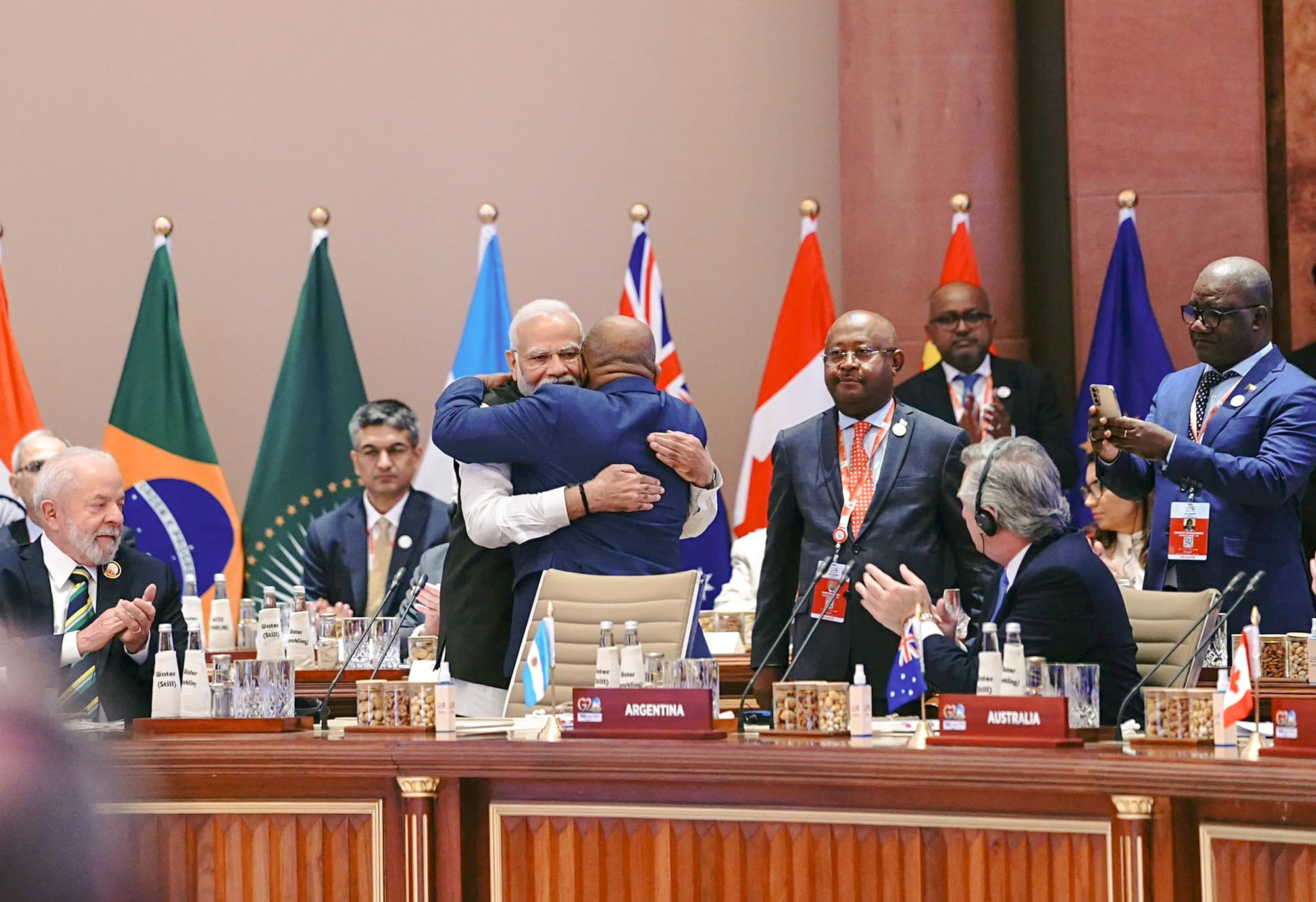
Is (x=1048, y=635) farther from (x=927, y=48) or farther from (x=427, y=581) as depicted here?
(x=927, y=48)

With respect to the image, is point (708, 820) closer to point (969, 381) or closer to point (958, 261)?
point (969, 381)

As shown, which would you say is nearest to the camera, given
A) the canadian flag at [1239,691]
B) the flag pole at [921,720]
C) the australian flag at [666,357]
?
the canadian flag at [1239,691]

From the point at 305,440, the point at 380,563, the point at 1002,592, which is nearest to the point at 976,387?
the point at 380,563

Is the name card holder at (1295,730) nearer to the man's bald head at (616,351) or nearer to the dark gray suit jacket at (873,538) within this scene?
the dark gray suit jacket at (873,538)

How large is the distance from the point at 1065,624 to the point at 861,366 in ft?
4.13

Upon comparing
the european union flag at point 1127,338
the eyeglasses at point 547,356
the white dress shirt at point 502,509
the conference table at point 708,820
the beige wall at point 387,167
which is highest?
the beige wall at point 387,167

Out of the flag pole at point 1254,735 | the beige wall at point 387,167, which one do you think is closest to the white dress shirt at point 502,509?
the flag pole at point 1254,735

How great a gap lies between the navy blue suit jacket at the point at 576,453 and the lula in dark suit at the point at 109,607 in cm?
75

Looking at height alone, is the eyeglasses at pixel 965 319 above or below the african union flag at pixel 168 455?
above

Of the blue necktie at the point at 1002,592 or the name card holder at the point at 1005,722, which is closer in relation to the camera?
the name card holder at the point at 1005,722

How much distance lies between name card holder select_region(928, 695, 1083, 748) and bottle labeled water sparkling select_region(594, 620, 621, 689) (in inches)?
26.6

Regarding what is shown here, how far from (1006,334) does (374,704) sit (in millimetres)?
4311

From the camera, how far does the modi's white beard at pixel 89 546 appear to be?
392 centimetres

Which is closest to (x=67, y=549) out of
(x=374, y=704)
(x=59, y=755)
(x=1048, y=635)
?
(x=374, y=704)
